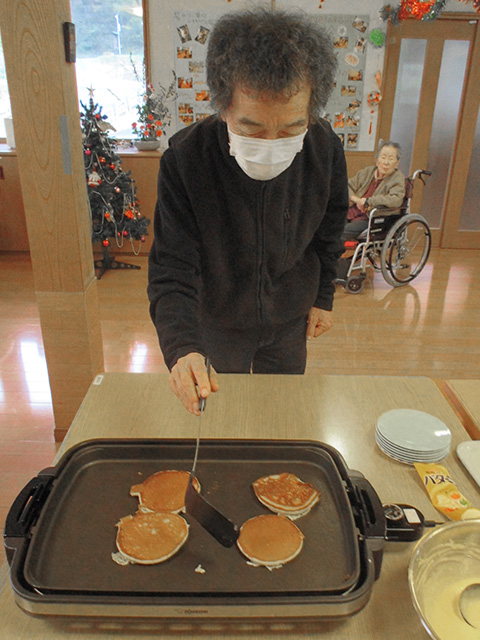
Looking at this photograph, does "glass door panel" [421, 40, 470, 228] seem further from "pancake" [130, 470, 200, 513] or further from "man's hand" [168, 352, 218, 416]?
"pancake" [130, 470, 200, 513]

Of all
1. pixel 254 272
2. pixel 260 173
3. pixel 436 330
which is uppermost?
pixel 260 173

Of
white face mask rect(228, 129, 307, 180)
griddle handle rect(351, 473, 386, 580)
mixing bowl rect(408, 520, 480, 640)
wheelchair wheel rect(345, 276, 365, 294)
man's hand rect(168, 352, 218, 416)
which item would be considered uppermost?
white face mask rect(228, 129, 307, 180)

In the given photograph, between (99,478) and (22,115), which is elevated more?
(22,115)

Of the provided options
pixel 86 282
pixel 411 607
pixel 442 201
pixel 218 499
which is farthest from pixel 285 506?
pixel 442 201

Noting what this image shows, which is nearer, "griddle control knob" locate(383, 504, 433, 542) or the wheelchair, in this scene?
"griddle control knob" locate(383, 504, 433, 542)

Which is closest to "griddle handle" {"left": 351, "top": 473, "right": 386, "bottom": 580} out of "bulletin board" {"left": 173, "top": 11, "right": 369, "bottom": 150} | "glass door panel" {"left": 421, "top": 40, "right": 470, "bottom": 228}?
"bulletin board" {"left": 173, "top": 11, "right": 369, "bottom": 150}

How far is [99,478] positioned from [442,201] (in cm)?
498

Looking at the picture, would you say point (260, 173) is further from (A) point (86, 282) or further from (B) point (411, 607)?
(A) point (86, 282)

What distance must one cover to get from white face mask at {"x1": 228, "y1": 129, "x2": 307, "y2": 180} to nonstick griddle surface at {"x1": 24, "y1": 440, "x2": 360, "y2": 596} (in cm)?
58

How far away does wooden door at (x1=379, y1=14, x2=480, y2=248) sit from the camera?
447 centimetres

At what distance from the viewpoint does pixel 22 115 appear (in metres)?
1.68

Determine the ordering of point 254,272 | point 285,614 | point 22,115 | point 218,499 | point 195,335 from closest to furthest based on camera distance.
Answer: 1. point 285,614
2. point 218,499
3. point 195,335
4. point 254,272
5. point 22,115

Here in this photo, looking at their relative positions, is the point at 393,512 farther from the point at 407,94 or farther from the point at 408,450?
the point at 407,94

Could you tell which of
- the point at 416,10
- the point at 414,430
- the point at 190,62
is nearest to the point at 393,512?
the point at 414,430
